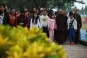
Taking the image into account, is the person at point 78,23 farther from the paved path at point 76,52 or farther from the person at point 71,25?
the paved path at point 76,52

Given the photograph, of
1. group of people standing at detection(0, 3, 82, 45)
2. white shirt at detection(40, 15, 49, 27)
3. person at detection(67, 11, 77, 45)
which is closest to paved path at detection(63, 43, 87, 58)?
white shirt at detection(40, 15, 49, 27)

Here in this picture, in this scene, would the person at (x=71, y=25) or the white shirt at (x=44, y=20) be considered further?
the person at (x=71, y=25)

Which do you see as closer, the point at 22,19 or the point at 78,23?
the point at 22,19

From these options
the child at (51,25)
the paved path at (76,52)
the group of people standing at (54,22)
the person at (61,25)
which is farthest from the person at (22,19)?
the paved path at (76,52)

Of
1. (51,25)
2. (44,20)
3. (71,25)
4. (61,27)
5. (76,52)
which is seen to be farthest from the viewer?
(61,27)

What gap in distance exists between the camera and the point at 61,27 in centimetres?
1352

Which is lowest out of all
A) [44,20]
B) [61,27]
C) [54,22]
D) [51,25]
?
[61,27]

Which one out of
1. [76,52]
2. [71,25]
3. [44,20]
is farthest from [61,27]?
[76,52]

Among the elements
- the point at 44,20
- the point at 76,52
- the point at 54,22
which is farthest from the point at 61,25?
the point at 76,52

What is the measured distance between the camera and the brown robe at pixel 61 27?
1344cm

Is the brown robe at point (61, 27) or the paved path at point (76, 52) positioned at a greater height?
the brown robe at point (61, 27)

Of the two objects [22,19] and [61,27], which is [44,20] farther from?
[61,27]

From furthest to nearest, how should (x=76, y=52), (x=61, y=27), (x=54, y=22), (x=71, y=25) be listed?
(x=61, y=27), (x=71, y=25), (x=54, y=22), (x=76, y=52)

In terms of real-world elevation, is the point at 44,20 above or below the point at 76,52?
above
